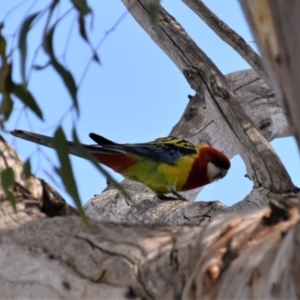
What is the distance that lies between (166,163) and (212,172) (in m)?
0.37

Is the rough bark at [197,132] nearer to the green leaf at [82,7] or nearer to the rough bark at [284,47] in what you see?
the green leaf at [82,7]

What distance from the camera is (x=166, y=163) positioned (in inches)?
167

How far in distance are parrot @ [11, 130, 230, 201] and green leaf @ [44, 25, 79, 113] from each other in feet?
7.24

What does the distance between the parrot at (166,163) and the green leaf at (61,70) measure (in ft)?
7.24

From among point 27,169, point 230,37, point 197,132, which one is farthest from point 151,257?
point 197,132

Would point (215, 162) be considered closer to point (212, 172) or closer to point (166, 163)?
point (212, 172)

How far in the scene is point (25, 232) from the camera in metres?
1.79

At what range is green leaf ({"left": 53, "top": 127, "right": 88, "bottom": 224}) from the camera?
1514 mm

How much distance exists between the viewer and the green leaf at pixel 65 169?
1.51 meters

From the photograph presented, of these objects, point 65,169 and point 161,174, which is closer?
point 65,169

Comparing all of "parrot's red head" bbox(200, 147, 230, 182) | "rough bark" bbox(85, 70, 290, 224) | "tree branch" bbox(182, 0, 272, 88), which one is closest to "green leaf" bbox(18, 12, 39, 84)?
"tree branch" bbox(182, 0, 272, 88)

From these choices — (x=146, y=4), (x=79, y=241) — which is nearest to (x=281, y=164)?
(x=146, y=4)

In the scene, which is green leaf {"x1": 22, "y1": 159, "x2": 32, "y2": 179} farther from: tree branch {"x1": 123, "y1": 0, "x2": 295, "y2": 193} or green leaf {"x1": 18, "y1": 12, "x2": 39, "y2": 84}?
tree branch {"x1": 123, "y1": 0, "x2": 295, "y2": 193}

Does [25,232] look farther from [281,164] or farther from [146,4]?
[146,4]
